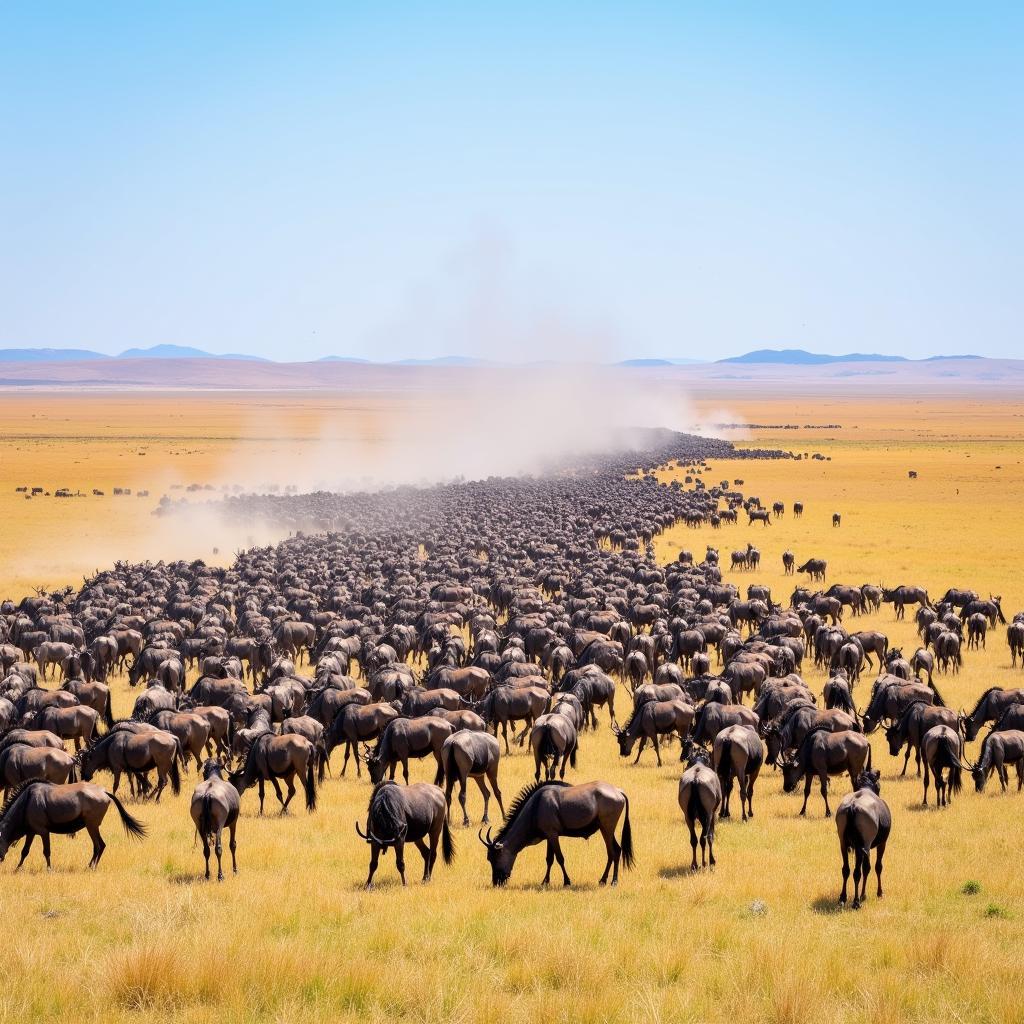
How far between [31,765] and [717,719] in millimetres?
11093

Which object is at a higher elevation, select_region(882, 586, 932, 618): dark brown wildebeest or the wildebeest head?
the wildebeest head

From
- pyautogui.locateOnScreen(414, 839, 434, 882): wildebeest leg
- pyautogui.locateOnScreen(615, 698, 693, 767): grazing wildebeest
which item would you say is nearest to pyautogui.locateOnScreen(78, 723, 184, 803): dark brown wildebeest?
pyautogui.locateOnScreen(414, 839, 434, 882): wildebeest leg

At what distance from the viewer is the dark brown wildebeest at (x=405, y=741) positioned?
762 inches

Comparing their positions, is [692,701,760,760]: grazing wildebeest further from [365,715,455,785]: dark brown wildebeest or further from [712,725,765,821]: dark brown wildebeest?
[365,715,455,785]: dark brown wildebeest

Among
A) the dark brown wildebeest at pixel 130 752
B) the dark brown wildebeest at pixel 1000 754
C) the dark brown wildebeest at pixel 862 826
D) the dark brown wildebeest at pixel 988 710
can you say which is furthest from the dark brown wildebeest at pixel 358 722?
the dark brown wildebeest at pixel 988 710

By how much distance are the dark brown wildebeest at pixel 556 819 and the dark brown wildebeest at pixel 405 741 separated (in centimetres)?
435

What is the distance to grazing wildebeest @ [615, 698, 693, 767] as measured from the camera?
22.1 m

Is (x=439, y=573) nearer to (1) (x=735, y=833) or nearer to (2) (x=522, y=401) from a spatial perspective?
(1) (x=735, y=833)

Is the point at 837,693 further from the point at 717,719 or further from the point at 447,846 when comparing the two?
the point at 447,846

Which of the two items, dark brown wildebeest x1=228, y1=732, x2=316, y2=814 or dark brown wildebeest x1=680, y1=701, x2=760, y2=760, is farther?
dark brown wildebeest x1=680, y1=701, x2=760, y2=760

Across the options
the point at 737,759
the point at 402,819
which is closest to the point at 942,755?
the point at 737,759

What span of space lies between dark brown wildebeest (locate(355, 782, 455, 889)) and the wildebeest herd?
0.11 feet

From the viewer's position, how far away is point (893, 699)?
→ 23.1 metres

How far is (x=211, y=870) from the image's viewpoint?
16.0 metres
